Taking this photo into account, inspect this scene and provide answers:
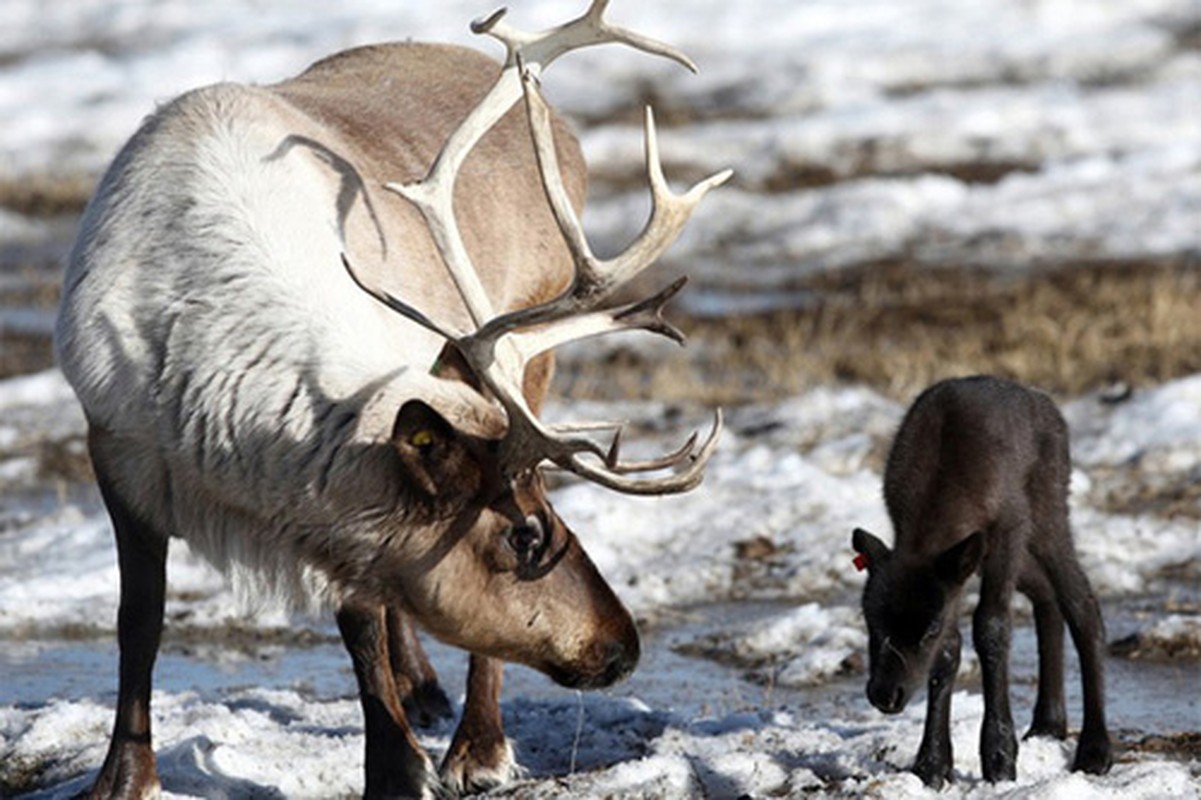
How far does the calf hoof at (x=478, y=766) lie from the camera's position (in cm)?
631

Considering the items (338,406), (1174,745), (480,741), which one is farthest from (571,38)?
(1174,745)

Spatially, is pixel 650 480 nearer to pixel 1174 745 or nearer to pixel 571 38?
pixel 571 38

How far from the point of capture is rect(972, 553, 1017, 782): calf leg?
18.6ft

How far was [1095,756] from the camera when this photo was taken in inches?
230

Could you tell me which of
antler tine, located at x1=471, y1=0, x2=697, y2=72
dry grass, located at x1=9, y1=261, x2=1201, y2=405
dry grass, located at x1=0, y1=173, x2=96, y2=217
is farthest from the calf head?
dry grass, located at x1=0, y1=173, x2=96, y2=217

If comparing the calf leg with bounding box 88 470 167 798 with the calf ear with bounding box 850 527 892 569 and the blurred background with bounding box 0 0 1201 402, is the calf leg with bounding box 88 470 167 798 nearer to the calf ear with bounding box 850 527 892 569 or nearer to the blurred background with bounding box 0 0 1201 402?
the calf ear with bounding box 850 527 892 569

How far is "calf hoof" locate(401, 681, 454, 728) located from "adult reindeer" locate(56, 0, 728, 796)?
704 mm

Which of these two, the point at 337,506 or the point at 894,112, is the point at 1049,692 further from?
the point at 894,112

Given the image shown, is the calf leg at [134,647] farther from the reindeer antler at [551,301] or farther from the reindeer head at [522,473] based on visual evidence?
the reindeer antler at [551,301]

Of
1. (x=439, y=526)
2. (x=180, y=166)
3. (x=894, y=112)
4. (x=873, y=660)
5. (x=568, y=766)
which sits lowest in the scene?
(x=894, y=112)

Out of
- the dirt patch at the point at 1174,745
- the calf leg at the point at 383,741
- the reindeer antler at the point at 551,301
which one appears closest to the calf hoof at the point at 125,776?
the calf leg at the point at 383,741

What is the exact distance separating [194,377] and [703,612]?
10.2ft

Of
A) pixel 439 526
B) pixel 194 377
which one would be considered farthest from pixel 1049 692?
pixel 194 377

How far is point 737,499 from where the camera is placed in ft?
30.3
